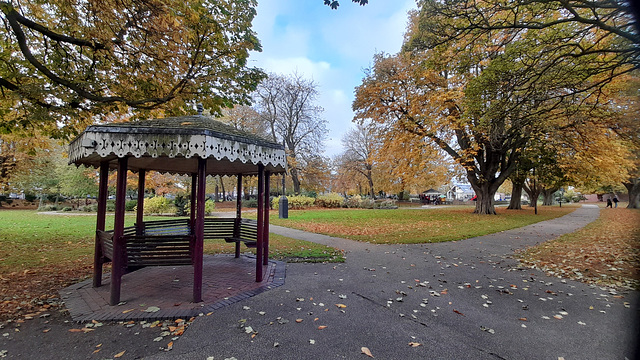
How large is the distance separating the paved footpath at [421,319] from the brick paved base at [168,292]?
37 centimetres

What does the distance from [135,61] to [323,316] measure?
7644mm

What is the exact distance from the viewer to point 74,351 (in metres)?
2.74

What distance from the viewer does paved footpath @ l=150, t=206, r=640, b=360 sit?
2758 millimetres

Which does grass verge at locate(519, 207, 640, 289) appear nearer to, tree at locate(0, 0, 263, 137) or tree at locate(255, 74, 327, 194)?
tree at locate(0, 0, 263, 137)

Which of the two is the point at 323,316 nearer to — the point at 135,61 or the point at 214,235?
the point at 214,235

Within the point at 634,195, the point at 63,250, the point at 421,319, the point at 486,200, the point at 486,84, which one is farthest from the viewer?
the point at 634,195

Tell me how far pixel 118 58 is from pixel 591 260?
13.2 metres

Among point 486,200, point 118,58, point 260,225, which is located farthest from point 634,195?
point 118,58

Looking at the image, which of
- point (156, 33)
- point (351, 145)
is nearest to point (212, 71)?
point (156, 33)

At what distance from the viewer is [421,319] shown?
3.49 metres

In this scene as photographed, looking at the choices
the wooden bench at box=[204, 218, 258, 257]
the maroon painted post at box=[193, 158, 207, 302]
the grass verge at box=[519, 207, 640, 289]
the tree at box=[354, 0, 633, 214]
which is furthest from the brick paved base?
the tree at box=[354, 0, 633, 214]

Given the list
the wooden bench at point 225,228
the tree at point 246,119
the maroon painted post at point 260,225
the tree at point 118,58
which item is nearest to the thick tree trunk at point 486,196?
the tree at point 118,58

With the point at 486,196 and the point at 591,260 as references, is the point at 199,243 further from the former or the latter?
the point at 486,196

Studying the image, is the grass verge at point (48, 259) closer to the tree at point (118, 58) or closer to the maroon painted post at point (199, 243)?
the maroon painted post at point (199, 243)
